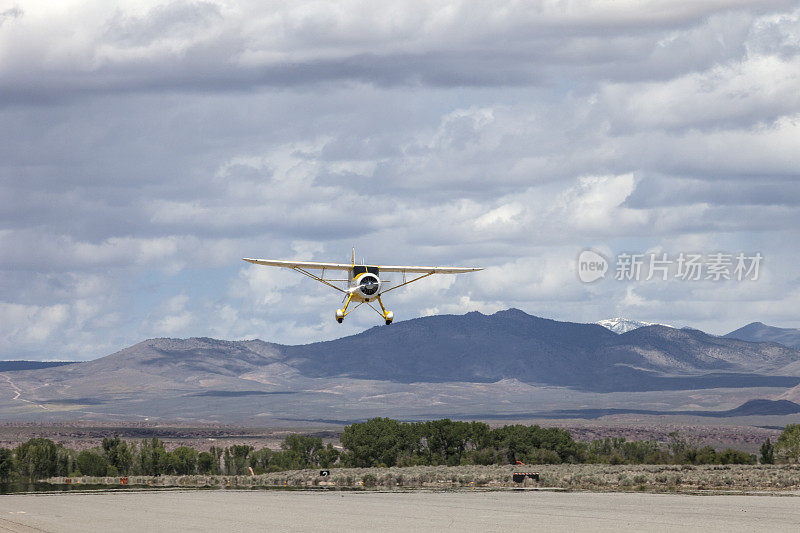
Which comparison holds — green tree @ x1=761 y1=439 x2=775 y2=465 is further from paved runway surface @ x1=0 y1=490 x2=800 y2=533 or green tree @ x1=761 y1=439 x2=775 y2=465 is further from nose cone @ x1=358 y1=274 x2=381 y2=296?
Answer: nose cone @ x1=358 y1=274 x2=381 y2=296

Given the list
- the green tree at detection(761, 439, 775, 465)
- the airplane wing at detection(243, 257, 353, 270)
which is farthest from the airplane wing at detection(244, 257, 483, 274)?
the green tree at detection(761, 439, 775, 465)

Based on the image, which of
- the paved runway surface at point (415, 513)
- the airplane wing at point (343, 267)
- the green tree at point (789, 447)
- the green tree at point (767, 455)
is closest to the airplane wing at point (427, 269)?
the airplane wing at point (343, 267)

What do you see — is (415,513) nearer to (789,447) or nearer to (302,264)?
(302,264)

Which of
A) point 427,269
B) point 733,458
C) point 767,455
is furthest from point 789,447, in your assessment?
point 427,269

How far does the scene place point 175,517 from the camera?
80.8 metres

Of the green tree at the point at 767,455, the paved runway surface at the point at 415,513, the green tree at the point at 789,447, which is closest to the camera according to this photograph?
the paved runway surface at the point at 415,513

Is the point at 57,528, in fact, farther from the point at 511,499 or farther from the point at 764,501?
the point at 764,501

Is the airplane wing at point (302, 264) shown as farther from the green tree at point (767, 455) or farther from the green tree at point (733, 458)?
the green tree at point (767, 455)

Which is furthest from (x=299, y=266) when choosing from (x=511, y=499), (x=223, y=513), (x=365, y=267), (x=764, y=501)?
(x=764, y=501)

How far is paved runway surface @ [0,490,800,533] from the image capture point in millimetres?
71688

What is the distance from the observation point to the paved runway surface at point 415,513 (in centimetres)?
7169

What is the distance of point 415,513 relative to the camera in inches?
3219

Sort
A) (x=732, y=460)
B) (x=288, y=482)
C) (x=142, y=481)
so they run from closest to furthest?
(x=288, y=482) < (x=732, y=460) < (x=142, y=481)

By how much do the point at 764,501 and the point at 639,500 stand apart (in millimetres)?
9415
